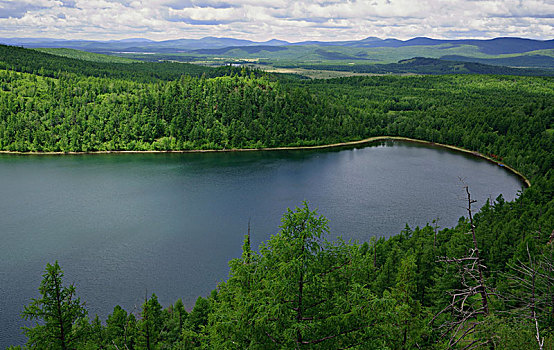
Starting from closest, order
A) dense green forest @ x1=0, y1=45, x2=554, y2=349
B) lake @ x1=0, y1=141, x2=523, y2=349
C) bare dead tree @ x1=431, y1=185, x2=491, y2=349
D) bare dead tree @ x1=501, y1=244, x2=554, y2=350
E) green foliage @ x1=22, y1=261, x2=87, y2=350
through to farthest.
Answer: bare dead tree @ x1=431, y1=185, x2=491, y2=349 < bare dead tree @ x1=501, y1=244, x2=554, y2=350 < dense green forest @ x1=0, y1=45, x2=554, y2=349 < green foliage @ x1=22, y1=261, x2=87, y2=350 < lake @ x1=0, y1=141, x2=523, y2=349

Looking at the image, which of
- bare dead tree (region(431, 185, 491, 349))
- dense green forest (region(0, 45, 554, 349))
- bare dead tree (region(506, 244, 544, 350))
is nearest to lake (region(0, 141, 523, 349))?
dense green forest (region(0, 45, 554, 349))

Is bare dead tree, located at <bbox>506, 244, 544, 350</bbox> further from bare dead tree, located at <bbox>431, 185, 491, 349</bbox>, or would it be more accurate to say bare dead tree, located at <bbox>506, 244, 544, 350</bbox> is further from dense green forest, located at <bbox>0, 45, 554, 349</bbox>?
bare dead tree, located at <bbox>431, 185, 491, 349</bbox>

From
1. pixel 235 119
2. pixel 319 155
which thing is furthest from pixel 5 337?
pixel 235 119

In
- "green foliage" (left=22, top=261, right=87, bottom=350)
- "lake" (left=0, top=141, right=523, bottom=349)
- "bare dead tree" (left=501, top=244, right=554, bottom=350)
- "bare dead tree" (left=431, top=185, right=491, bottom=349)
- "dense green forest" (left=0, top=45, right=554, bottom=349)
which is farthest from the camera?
"lake" (left=0, top=141, right=523, bottom=349)

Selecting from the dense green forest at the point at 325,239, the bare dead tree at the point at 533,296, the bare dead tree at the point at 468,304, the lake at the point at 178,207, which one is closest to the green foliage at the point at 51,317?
the dense green forest at the point at 325,239

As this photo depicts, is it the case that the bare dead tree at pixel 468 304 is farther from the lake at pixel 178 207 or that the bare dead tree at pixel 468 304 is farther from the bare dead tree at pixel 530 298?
the lake at pixel 178 207

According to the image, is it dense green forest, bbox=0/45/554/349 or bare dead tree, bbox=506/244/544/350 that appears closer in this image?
bare dead tree, bbox=506/244/544/350
